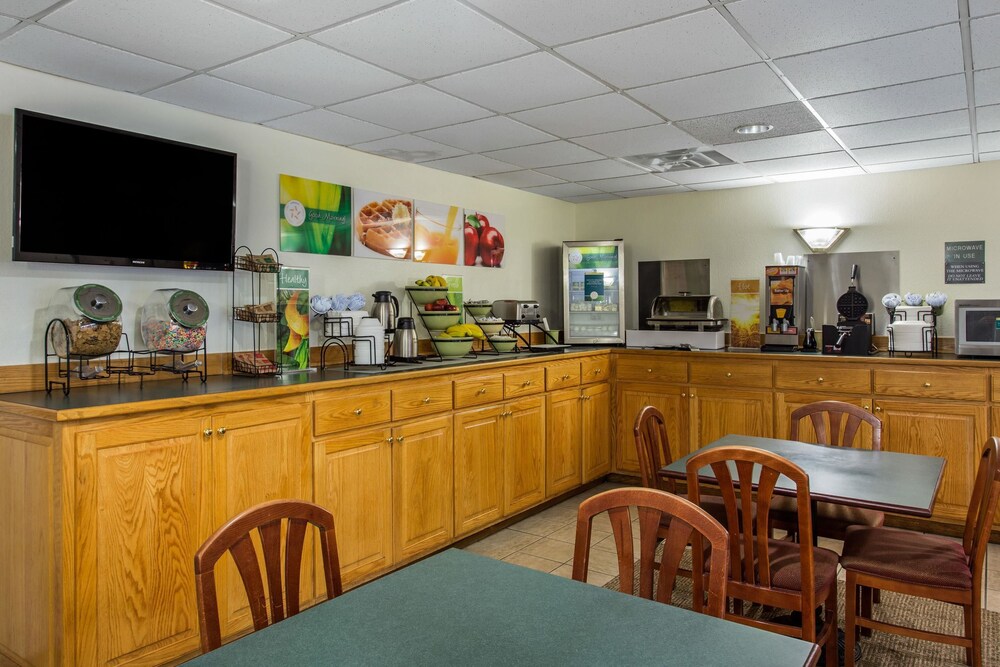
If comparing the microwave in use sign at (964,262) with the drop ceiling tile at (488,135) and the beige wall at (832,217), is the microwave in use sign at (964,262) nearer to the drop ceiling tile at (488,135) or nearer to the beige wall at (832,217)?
the beige wall at (832,217)

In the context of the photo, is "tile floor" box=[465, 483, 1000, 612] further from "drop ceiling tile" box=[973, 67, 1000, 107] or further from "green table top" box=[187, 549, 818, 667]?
"drop ceiling tile" box=[973, 67, 1000, 107]

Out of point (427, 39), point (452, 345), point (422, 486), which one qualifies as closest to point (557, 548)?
point (422, 486)

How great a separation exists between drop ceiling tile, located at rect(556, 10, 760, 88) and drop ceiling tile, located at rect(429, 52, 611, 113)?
10cm

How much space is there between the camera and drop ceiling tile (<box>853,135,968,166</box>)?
420 centimetres

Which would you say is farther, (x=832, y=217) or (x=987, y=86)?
(x=832, y=217)

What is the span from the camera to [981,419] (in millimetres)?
4207

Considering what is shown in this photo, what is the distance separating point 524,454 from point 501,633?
329cm

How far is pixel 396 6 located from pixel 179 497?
6.63 ft

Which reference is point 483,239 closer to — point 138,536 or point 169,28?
point 169,28

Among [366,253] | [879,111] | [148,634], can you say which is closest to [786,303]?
[879,111]

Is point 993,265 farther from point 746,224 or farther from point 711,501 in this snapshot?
point 711,501

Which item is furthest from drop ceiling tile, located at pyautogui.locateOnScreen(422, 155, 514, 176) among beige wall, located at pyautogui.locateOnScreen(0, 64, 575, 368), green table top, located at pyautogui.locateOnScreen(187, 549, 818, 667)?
green table top, located at pyautogui.locateOnScreen(187, 549, 818, 667)

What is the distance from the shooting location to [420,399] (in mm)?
3795

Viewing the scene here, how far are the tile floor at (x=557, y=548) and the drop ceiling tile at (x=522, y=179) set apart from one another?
97.4 inches
